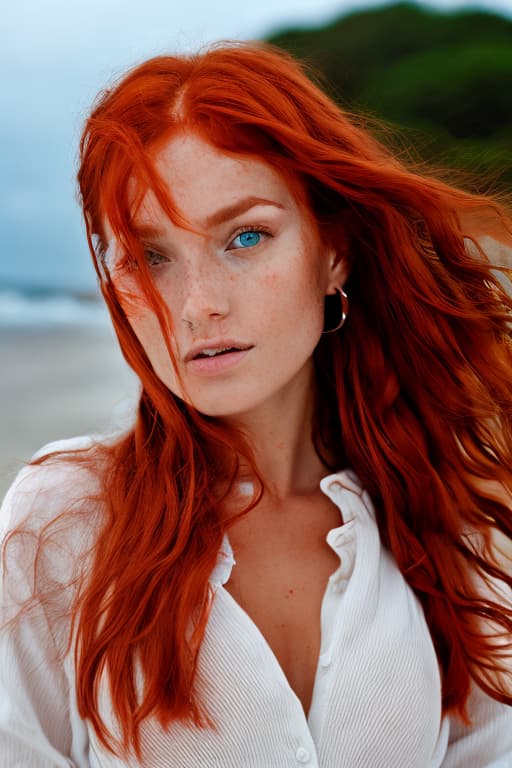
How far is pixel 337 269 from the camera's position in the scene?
174 cm

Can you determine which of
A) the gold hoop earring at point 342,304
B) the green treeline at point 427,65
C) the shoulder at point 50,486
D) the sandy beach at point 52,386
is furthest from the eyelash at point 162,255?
the green treeline at point 427,65

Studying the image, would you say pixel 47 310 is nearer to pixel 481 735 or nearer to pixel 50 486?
pixel 50 486

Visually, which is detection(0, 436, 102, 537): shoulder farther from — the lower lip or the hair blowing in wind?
the lower lip

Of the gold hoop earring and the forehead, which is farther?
the gold hoop earring

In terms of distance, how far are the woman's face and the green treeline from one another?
7881 millimetres

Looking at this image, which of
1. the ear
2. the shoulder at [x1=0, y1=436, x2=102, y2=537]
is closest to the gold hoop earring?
the ear

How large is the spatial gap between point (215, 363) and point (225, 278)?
14 centimetres

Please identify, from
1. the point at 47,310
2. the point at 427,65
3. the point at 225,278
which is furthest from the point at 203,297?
the point at 427,65

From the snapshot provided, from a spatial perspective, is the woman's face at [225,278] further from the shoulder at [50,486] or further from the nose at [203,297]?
the shoulder at [50,486]

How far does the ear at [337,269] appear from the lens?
1.73m

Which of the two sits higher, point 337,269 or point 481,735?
point 337,269

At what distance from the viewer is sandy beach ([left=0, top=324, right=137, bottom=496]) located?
4.96 m

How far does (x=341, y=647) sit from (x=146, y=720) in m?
0.34

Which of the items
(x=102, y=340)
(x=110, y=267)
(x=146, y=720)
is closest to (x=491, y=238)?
(x=110, y=267)
